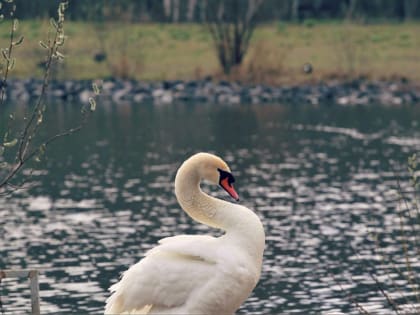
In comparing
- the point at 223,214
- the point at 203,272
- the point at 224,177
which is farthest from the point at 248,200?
the point at 203,272

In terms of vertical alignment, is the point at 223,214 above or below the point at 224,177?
below

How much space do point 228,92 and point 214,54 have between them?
7.20 m

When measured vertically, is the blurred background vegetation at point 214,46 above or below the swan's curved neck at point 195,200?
below

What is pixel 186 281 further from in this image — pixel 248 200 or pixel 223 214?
pixel 248 200

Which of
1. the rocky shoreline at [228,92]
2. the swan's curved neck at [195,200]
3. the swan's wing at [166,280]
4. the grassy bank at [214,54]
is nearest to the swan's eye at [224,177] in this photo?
the swan's curved neck at [195,200]

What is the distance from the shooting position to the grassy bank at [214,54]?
5984 cm

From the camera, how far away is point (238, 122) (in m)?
48.0

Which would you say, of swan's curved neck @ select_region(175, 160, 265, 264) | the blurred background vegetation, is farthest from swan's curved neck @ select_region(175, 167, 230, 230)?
the blurred background vegetation

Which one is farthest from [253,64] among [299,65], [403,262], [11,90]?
[403,262]

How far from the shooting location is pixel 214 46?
63.3 meters

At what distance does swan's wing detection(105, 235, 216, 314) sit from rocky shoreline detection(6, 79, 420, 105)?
45.0 meters

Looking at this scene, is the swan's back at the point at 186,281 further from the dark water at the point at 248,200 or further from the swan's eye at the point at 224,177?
the dark water at the point at 248,200

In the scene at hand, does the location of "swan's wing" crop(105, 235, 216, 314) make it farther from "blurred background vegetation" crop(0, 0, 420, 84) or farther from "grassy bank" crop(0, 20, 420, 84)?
"grassy bank" crop(0, 20, 420, 84)

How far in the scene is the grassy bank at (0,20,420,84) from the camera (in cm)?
5984
